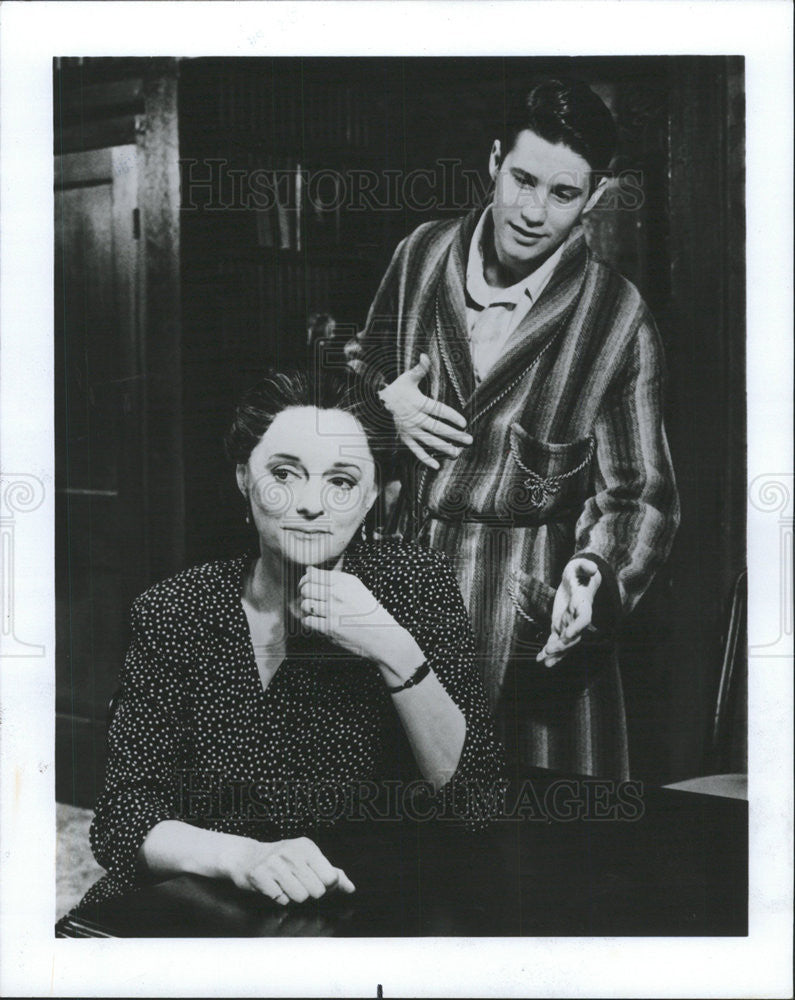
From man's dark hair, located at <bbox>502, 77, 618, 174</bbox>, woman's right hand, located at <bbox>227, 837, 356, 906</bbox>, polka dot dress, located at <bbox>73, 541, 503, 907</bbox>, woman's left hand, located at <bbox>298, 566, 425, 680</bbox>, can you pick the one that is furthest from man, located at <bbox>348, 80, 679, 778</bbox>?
woman's right hand, located at <bbox>227, 837, 356, 906</bbox>

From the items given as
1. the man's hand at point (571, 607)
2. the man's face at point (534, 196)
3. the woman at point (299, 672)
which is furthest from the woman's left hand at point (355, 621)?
the man's face at point (534, 196)

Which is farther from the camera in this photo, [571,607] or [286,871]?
[571,607]

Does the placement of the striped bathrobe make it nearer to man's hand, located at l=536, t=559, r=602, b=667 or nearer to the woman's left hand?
man's hand, located at l=536, t=559, r=602, b=667

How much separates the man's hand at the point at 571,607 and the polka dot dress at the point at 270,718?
0.78 ft

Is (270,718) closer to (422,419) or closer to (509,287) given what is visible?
(422,419)

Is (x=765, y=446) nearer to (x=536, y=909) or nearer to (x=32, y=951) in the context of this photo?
(x=536, y=909)

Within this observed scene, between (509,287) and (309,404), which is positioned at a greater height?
(509,287)

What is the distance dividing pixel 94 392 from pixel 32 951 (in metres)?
1.65

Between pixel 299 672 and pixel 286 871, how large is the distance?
557 millimetres

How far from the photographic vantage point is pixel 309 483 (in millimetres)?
3564

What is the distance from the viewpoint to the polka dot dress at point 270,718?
3.57 metres

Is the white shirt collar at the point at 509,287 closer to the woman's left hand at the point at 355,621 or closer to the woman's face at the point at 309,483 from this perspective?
the woman's face at the point at 309,483

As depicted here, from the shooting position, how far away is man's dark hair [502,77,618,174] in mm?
3600

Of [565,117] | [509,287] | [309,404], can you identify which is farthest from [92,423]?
[565,117]
